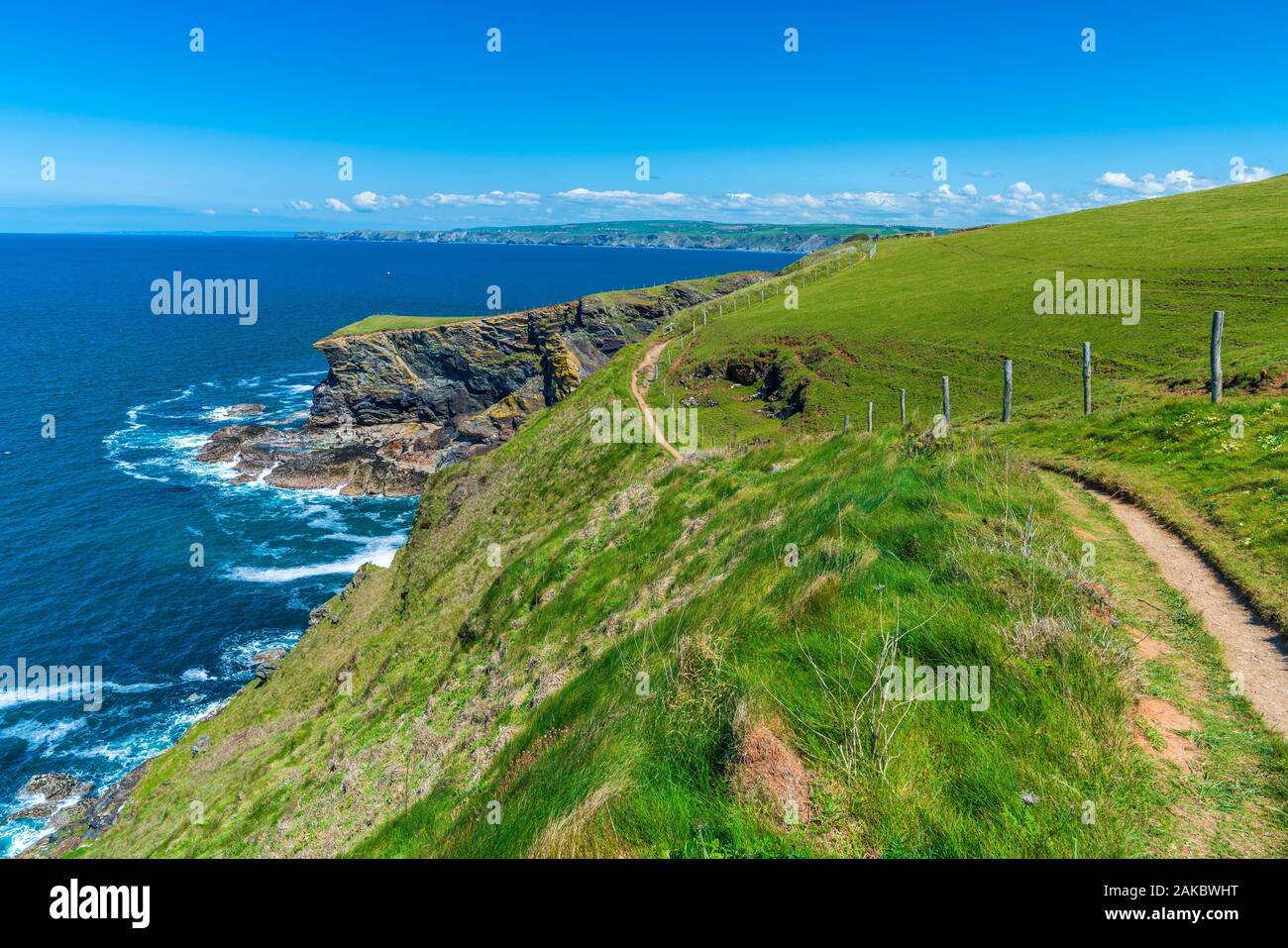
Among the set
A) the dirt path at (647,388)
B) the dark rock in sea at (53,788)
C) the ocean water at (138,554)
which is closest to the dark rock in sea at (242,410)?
the ocean water at (138,554)

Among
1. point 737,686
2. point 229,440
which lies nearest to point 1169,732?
point 737,686

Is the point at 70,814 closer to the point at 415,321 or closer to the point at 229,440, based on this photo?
the point at 229,440

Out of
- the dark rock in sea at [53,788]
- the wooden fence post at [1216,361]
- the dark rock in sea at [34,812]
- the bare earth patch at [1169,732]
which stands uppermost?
the wooden fence post at [1216,361]

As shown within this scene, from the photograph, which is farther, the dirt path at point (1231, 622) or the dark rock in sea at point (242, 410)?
the dark rock in sea at point (242, 410)

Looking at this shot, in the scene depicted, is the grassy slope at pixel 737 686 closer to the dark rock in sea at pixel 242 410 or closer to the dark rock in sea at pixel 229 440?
the dark rock in sea at pixel 229 440
